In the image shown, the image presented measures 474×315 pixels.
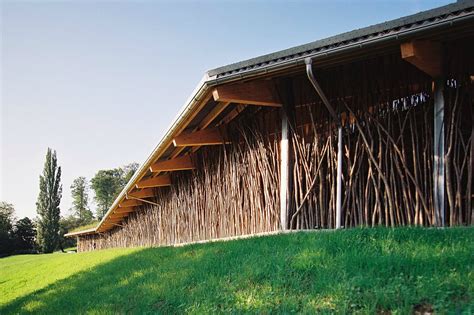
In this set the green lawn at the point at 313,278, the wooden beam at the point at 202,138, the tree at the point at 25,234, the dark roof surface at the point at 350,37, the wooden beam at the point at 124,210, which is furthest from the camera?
the tree at the point at 25,234

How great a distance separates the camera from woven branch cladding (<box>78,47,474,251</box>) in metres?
4.68

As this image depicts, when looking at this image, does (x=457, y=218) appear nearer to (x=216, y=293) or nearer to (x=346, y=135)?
(x=346, y=135)

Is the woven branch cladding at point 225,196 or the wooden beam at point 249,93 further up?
the wooden beam at point 249,93

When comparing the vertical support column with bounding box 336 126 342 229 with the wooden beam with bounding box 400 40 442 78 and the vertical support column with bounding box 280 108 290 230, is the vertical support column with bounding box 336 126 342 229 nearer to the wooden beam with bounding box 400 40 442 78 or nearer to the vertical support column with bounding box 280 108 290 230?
the vertical support column with bounding box 280 108 290 230

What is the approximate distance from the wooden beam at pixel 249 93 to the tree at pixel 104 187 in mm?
49565

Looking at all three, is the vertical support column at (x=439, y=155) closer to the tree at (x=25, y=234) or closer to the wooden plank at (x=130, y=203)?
the wooden plank at (x=130, y=203)

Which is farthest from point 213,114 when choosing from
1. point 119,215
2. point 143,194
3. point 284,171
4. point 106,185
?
point 106,185

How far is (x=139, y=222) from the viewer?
1588cm

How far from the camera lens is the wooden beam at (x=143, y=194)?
43.8 feet

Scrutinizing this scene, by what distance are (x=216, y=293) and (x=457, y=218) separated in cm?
272

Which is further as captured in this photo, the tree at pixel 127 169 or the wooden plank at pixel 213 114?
the tree at pixel 127 169

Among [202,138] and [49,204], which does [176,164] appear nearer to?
[202,138]

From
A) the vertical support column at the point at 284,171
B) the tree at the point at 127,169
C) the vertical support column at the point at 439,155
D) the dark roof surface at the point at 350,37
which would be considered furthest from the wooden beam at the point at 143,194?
the tree at the point at 127,169

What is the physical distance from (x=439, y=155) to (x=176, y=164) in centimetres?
616
